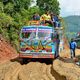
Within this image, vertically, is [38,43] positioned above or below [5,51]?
above

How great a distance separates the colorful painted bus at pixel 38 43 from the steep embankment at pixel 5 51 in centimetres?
560

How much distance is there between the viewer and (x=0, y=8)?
127 feet

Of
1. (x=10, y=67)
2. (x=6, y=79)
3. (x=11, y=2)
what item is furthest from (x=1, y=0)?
(x=6, y=79)

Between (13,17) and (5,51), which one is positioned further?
(13,17)

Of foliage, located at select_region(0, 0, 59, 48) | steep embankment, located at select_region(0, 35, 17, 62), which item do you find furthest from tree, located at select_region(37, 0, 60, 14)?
steep embankment, located at select_region(0, 35, 17, 62)

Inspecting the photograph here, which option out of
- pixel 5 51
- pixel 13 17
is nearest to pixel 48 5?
pixel 13 17

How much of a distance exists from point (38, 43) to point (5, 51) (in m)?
8.36

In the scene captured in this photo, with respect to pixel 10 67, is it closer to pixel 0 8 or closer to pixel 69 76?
pixel 69 76

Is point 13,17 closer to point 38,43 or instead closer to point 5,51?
point 5,51

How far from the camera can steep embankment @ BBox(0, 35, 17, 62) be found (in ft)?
107

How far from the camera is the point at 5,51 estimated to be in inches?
1332

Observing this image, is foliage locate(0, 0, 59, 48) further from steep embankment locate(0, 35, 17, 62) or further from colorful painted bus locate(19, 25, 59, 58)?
colorful painted bus locate(19, 25, 59, 58)

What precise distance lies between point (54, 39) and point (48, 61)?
2.58 m

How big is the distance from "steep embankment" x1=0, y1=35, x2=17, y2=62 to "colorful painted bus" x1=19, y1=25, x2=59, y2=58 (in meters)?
5.60
